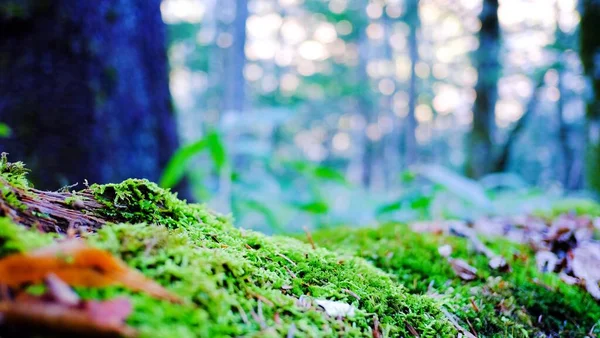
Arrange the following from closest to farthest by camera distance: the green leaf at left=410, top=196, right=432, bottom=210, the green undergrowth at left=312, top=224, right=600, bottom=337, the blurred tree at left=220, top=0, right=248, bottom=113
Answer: the green undergrowth at left=312, top=224, right=600, bottom=337 → the green leaf at left=410, top=196, right=432, bottom=210 → the blurred tree at left=220, top=0, right=248, bottom=113

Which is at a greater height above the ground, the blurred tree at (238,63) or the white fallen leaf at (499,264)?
the blurred tree at (238,63)

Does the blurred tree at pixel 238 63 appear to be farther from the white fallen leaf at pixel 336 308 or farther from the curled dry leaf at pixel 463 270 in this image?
the white fallen leaf at pixel 336 308

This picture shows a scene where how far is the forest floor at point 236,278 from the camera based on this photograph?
0.67 metres

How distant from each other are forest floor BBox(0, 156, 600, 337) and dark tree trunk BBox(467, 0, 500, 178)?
22.1 ft

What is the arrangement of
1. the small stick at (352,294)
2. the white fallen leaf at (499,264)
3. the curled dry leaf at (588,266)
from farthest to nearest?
1. the white fallen leaf at (499,264)
2. the curled dry leaf at (588,266)
3. the small stick at (352,294)

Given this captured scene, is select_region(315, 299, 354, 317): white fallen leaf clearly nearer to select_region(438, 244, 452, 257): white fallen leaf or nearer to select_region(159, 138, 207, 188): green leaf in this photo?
select_region(438, 244, 452, 257): white fallen leaf

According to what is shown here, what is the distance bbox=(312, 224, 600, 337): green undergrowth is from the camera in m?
1.40

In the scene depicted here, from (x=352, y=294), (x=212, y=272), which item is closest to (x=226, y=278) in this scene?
(x=212, y=272)

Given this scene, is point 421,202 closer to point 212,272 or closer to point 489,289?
point 489,289

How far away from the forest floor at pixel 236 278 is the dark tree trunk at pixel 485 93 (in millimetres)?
6737

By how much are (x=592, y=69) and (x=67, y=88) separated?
6217 millimetres

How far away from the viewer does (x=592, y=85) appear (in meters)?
4.95

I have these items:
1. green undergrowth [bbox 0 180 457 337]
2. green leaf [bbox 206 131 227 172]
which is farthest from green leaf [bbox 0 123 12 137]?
green undergrowth [bbox 0 180 457 337]

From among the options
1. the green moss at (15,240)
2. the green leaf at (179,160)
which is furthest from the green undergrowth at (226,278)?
the green leaf at (179,160)
